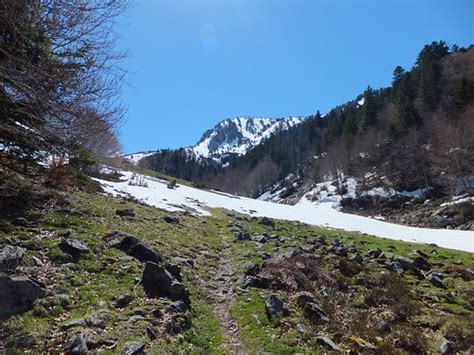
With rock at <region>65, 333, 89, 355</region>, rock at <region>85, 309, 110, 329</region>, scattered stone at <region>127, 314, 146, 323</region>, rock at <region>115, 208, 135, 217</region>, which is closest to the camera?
rock at <region>65, 333, 89, 355</region>

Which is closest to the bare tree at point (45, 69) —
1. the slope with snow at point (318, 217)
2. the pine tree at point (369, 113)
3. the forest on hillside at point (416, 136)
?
the slope with snow at point (318, 217)

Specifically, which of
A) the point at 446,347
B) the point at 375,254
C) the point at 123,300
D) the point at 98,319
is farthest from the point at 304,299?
the point at 375,254

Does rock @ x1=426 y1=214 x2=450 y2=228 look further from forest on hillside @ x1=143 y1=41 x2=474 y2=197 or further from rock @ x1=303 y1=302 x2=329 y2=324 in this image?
rock @ x1=303 y1=302 x2=329 y2=324

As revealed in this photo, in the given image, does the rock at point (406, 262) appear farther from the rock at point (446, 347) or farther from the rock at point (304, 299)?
the rock at point (304, 299)

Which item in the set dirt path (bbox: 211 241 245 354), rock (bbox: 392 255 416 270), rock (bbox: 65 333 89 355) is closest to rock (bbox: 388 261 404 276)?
rock (bbox: 392 255 416 270)

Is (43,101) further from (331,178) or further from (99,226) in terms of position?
(331,178)

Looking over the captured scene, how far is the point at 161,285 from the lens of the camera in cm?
1215

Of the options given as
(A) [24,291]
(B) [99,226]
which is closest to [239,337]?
(A) [24,291]

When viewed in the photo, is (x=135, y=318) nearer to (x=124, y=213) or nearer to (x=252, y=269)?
(x=252, y=269)

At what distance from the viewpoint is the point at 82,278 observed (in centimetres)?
1140

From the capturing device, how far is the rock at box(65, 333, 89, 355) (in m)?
7.63

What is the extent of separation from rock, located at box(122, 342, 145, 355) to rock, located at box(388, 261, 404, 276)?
637 inches

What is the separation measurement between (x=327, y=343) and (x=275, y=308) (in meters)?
2.40

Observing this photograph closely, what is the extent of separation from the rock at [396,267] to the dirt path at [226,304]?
980cm
